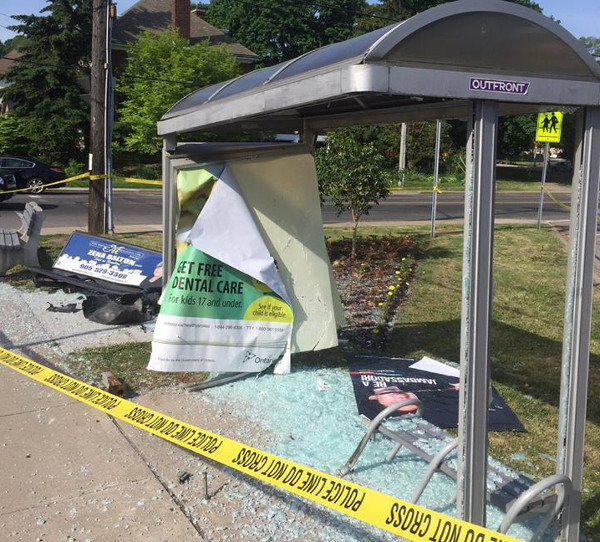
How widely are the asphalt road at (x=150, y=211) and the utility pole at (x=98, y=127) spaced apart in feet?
4.41

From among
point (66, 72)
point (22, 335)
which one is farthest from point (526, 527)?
point (66, 72)

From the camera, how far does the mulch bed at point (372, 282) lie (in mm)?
6909

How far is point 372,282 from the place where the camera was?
358 inches

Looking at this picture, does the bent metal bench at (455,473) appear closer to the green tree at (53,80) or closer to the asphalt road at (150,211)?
the asphalt road at (150,211)

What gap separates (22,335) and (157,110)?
1030 inches

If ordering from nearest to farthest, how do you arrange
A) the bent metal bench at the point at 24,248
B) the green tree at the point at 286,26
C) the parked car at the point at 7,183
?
the bent metal bench at the point at 24,248 → the parked car at the point at 7,183 → the green tree at the point at 286,26

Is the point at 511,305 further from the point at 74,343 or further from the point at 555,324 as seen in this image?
the point at 74,343

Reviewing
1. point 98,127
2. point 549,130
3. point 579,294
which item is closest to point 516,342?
point 579,294

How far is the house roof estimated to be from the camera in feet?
128

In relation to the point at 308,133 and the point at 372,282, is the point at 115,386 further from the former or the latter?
the point at 372,282

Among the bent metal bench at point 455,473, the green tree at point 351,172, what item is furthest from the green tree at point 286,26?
the bent metal bench at point 455,473

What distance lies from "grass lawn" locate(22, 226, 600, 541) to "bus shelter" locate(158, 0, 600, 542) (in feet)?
3.40

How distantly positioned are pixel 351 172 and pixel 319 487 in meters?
7.63

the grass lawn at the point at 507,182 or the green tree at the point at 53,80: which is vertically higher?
the green tree at the point at 53,80
